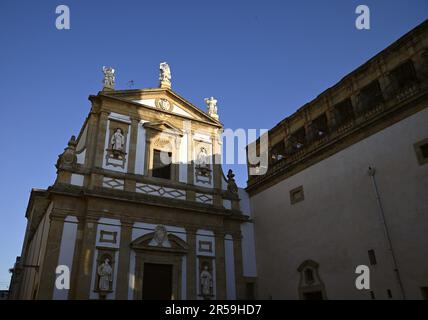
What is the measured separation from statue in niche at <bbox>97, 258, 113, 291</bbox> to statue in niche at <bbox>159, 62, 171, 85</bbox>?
10.3 metres

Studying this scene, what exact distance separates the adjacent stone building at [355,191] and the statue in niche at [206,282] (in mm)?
3079

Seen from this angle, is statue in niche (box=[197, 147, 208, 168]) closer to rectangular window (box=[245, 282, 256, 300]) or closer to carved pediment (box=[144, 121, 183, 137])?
carved pediment (box=[144, 121, 183, 137])

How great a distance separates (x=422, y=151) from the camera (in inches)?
501

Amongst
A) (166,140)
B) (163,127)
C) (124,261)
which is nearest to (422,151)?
(166,140)

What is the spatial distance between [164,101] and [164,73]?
5.99ft

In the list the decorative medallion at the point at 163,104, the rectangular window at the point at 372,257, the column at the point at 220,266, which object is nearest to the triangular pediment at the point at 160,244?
the column at the point at 220,266

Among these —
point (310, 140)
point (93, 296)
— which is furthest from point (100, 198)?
point (310, 140)

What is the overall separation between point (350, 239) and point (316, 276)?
241 centimetres

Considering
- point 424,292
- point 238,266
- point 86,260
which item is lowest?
point 424,292

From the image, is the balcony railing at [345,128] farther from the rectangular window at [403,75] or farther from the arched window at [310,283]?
the arched window at [310,283]

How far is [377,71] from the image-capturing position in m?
15.5

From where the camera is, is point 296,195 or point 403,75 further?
point 296,195

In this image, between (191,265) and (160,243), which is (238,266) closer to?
(191,265)
